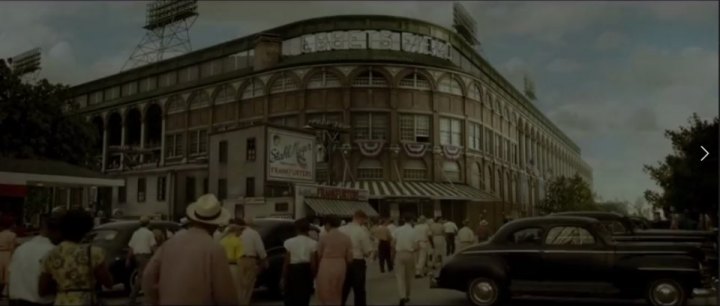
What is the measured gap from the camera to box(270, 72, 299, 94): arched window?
2112 inches

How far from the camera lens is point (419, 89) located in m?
53.3

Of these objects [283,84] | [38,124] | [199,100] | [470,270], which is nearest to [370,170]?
[283,84]

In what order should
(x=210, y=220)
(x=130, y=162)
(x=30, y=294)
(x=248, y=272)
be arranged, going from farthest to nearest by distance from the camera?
(x=130, y=162), (x=248, y=272), (x=30, y=294), (x=210, y=220)

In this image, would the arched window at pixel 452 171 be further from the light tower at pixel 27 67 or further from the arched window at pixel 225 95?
the light tower at pixel 27 67

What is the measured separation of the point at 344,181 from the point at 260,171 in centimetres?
Answer: 1227

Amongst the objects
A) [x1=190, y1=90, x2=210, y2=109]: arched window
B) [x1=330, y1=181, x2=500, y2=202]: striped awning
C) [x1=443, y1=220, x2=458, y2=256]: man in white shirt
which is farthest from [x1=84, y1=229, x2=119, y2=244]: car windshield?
[x1=190, y1=90, x2=210, y2=109]: arched window

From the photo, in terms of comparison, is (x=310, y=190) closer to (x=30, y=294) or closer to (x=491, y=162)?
Result: (x=491, y=162)

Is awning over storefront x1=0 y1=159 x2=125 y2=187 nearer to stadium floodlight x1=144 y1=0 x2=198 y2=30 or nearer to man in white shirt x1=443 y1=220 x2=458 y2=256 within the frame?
man in white shirt x1=443 y1=220 x2=458 y2=256

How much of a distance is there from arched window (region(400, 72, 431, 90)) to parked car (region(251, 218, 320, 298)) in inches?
1578

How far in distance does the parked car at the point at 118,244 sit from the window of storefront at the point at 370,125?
126ft

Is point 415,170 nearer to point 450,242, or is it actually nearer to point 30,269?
point 450,242

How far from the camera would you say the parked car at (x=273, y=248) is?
43.6ft

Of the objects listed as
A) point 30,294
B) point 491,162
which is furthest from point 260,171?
point 30,294

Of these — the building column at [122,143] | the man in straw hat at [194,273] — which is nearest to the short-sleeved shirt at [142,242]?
the man in straw hat at [194,273]
